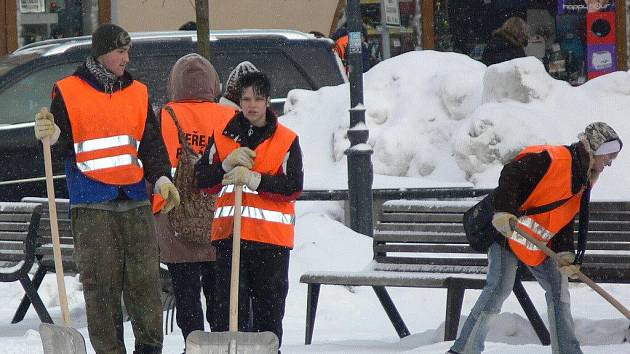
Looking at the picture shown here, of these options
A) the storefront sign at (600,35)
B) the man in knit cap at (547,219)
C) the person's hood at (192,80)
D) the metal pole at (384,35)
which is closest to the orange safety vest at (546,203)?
the man in knit cap at (547,219)

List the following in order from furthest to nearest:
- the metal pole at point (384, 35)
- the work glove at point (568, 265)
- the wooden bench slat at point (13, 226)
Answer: the metal pole at point (384, 35) → the wooden bench slat at point (13, 226) → the work glove at point (568, 265)

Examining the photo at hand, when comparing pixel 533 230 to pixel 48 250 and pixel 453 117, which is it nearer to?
pixel 48 250

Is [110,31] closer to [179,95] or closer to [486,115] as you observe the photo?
[179,95]

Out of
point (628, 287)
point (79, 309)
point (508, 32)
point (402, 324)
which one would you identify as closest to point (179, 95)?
point (402, 324)

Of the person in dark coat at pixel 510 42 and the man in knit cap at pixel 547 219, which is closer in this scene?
the man in knit cap at pixel 547 219

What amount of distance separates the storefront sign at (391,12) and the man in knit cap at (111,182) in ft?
33.5

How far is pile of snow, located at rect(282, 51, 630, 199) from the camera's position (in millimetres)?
11164

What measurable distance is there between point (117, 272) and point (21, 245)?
2.69 metres

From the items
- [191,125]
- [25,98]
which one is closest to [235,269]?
[191,125]

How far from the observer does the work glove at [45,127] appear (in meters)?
6.23

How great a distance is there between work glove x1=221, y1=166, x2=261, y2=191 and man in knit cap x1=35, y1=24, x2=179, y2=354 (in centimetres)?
32

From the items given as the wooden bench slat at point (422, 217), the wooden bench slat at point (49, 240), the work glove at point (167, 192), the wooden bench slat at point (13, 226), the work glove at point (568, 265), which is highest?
the work glove at point (167, 192)

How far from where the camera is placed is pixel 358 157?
34.1 ft

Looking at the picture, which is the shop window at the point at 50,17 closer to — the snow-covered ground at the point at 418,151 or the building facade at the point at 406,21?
the building facade at the point at 406,21
